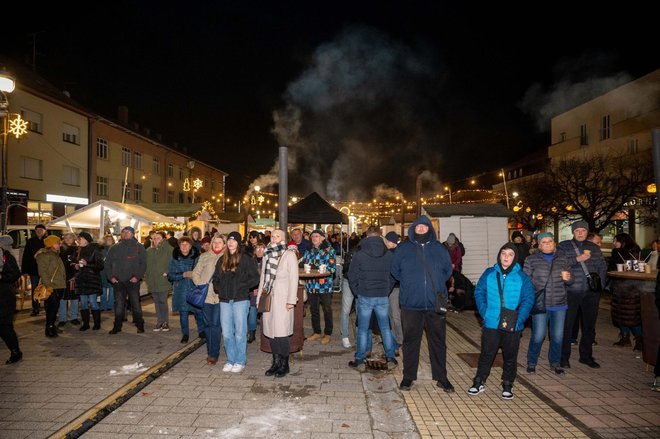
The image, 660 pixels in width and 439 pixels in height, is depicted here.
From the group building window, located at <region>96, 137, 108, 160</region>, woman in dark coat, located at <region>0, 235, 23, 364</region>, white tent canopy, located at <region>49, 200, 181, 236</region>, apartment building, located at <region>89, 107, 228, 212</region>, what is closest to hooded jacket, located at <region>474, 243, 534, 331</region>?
woman in dark coat, located at <region>0, 235, 23, 364</region>

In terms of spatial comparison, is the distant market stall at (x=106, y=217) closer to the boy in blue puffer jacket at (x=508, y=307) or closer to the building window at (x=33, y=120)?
the boy in blue puffer jacket at (x=508, y=307)

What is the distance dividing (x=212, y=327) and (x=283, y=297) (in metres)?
1.41

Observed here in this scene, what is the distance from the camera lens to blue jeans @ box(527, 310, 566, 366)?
6.04 metres

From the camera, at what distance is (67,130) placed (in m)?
28.9

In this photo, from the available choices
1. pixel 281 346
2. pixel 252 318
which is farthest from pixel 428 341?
pixel 252 318

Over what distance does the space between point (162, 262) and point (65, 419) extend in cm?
434

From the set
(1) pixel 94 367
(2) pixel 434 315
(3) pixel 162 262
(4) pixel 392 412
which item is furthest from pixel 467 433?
(3) pixel 162 262

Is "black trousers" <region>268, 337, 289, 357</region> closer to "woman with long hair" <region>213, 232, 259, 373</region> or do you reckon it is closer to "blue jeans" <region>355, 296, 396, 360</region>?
"woman with long hair" <region>213, 232, 259, 373</region>

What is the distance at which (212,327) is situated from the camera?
21.3ft

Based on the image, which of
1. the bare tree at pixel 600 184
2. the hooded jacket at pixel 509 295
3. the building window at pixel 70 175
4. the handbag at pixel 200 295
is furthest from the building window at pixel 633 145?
the building window at pixel 70 175

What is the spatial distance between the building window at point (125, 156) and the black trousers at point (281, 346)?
34247mm

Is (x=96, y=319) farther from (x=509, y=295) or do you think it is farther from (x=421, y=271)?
(x=509, y=295)

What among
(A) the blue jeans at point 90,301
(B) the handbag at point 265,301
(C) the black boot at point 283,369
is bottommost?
(C) the black boot at point 283,369

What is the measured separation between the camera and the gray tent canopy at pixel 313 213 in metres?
12.8
